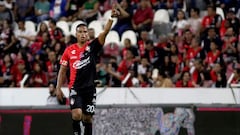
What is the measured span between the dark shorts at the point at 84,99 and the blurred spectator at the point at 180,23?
27.1 ft

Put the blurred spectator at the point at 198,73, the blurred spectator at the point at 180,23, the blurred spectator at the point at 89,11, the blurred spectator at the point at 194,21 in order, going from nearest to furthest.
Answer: the blurred spectator at the point at 198,73, the blurred spectator at the point at 194,21, the blurred spectator at the point at 180,23, the blurred spectator at the point at 89,11

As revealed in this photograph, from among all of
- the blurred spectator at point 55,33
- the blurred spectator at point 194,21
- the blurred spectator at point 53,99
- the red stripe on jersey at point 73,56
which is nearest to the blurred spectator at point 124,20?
the blurred spectator at point 55,33

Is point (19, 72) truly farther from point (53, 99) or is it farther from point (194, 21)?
point (194, 21)

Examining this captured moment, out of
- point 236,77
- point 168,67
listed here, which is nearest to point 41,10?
point 168,67

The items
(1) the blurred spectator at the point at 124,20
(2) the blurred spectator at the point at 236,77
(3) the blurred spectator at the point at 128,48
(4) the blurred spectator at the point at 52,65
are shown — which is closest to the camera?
(2) the blurred spectator at the point at 236,77

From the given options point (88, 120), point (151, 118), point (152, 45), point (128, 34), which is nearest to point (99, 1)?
point (128, 34)

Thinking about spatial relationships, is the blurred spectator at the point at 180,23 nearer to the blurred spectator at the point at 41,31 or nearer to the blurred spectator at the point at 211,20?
the blurred spectator at the point at 211,20

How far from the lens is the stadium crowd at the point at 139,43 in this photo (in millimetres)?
17938

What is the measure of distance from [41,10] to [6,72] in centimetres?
391

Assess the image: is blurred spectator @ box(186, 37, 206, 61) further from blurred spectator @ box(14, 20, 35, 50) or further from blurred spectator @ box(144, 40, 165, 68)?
blurred spectator @ box(14, 20, 35, 50)

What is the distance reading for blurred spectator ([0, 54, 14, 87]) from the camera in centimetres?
1884

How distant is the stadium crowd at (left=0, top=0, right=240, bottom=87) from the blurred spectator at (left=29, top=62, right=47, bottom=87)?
3cm

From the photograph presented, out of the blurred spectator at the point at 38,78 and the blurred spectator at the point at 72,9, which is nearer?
the blurred spectator at the point at 38,78

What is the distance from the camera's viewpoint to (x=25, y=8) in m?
23.0
